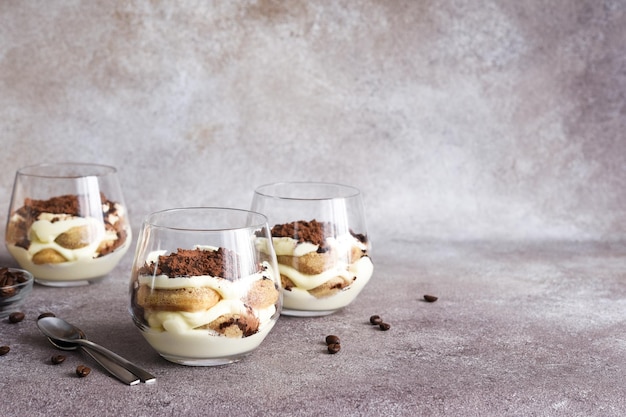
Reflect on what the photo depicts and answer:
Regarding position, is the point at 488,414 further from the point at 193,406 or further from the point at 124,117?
the point at 124,117

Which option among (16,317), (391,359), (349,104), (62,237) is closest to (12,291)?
(16,317)

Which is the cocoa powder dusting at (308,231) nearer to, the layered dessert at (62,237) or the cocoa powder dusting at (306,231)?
the cocoa powder dusting at (306,231)

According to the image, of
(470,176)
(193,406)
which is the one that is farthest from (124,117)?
(193,406)

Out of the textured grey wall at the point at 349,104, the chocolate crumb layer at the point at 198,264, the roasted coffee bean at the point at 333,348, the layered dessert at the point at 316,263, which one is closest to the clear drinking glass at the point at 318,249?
the layered dessert at the point at 316,263

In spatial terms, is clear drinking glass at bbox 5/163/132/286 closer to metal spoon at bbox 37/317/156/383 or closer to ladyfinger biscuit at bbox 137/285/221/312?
metal spoon at bbox 37/317/156/383

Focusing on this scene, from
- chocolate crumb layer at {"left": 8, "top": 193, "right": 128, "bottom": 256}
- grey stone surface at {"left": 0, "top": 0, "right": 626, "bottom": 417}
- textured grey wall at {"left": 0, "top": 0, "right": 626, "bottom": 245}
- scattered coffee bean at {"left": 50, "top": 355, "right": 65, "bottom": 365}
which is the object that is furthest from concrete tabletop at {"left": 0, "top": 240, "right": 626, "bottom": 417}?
textured grey wall at {"left": 0, "top": 0, "right": 626, "bottom": 245}

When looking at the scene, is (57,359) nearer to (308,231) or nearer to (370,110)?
(308,231)
